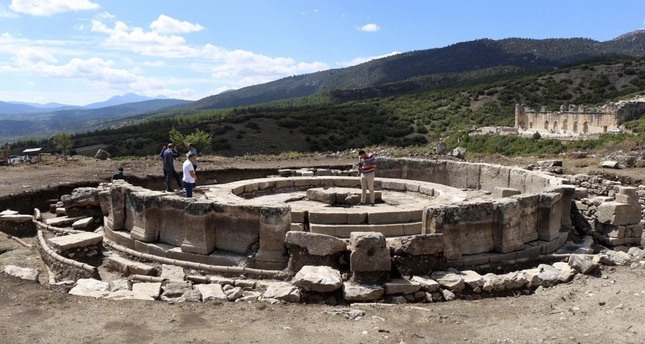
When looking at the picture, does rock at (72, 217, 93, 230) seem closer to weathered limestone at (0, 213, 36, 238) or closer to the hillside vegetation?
weathered limestone at (0, 213, 36, 238)

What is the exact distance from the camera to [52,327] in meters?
6.61

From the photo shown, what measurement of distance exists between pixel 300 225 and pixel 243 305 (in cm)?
309

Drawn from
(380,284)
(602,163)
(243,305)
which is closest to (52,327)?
(243,305)

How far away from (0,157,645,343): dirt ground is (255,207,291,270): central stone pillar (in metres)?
2.02

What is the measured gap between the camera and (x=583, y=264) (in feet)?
30.1

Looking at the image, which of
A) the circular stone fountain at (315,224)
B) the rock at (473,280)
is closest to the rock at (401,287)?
the rock at (473,280)

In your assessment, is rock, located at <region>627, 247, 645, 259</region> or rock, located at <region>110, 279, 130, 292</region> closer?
rock, located at <region>110, 279, 130, 292</region>

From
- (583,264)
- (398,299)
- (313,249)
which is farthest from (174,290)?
(583,264)

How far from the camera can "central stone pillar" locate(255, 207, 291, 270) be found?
973 cm

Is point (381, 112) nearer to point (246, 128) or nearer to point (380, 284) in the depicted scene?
point (246, 128)

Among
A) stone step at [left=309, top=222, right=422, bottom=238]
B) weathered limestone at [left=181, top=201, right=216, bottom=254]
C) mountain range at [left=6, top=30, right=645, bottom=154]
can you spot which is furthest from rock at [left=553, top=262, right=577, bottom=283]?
mountain range at [left=6, top=30, right=645, bottom=154]

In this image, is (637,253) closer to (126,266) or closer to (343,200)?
(343,200)

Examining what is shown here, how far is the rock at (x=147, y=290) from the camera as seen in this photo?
799 centimetres

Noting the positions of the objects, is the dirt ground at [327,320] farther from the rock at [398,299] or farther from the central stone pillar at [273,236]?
the central stone pillar at [273,236]
